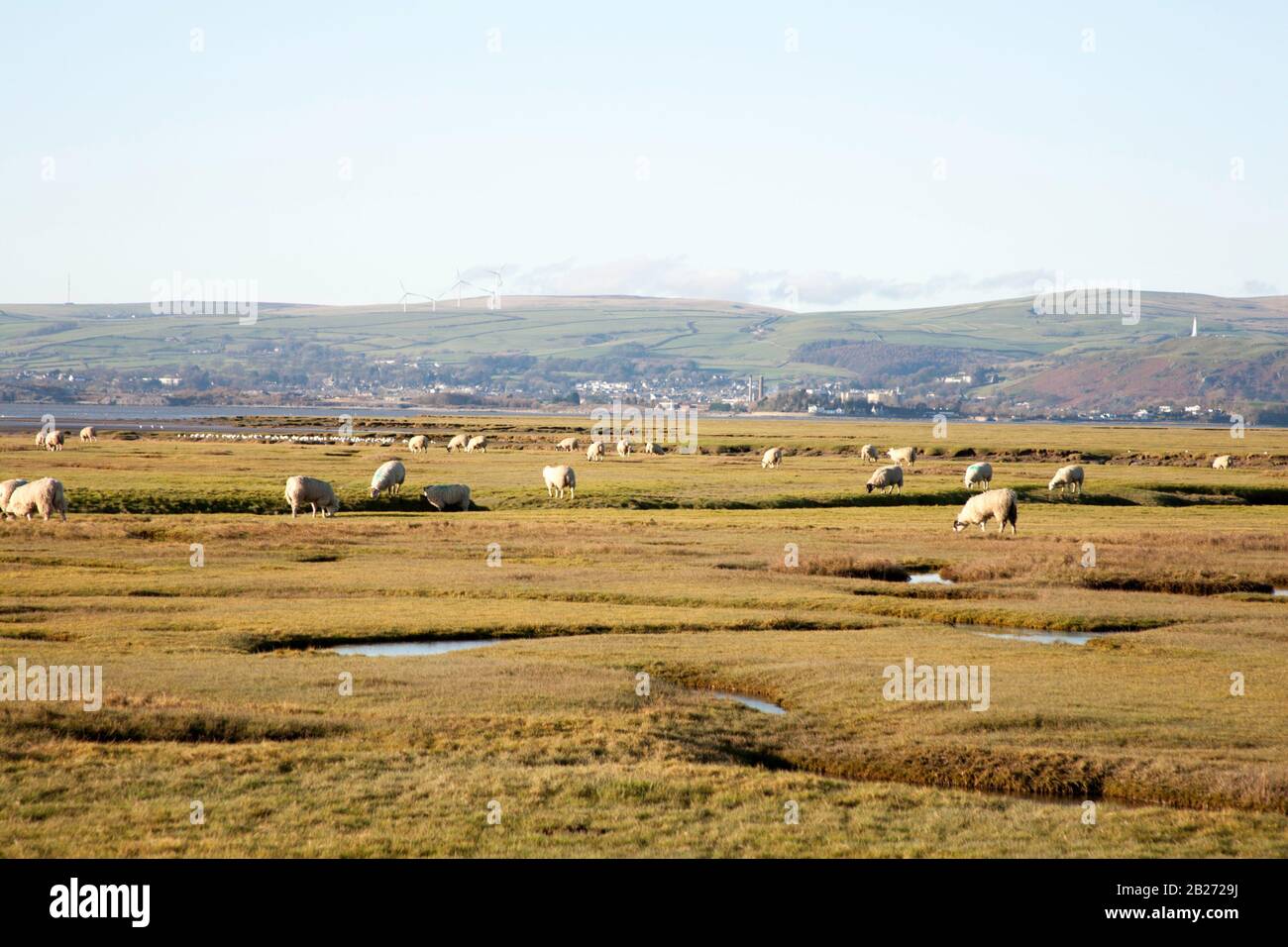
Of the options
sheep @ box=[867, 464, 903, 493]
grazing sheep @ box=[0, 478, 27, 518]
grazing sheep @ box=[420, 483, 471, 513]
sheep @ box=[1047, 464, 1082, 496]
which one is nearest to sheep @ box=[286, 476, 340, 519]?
grazing sheep @ box=[420, 483, 471, 513]

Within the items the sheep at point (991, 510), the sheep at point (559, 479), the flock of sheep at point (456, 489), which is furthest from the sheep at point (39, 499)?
the sheep at point (991, 510)

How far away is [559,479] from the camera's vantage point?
69.0 meters

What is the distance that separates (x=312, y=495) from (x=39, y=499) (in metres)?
11.5

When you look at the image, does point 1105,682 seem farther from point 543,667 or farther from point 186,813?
point 186,813

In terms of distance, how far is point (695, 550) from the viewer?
47.9m

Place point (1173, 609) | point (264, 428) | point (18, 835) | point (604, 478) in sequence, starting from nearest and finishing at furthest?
point (18, 835), point (1173, 609), point (604, 478), point (264, 428)

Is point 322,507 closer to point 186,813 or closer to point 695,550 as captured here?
point 695,550

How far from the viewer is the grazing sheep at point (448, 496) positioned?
206 feet

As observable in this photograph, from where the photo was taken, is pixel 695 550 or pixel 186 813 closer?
pixel 186 813

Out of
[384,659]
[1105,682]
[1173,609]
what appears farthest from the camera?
[1173,609]

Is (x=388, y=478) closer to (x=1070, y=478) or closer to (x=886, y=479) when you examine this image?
(x=886, y=479)

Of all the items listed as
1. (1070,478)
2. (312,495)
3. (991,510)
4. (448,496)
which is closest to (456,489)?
(448,496)
